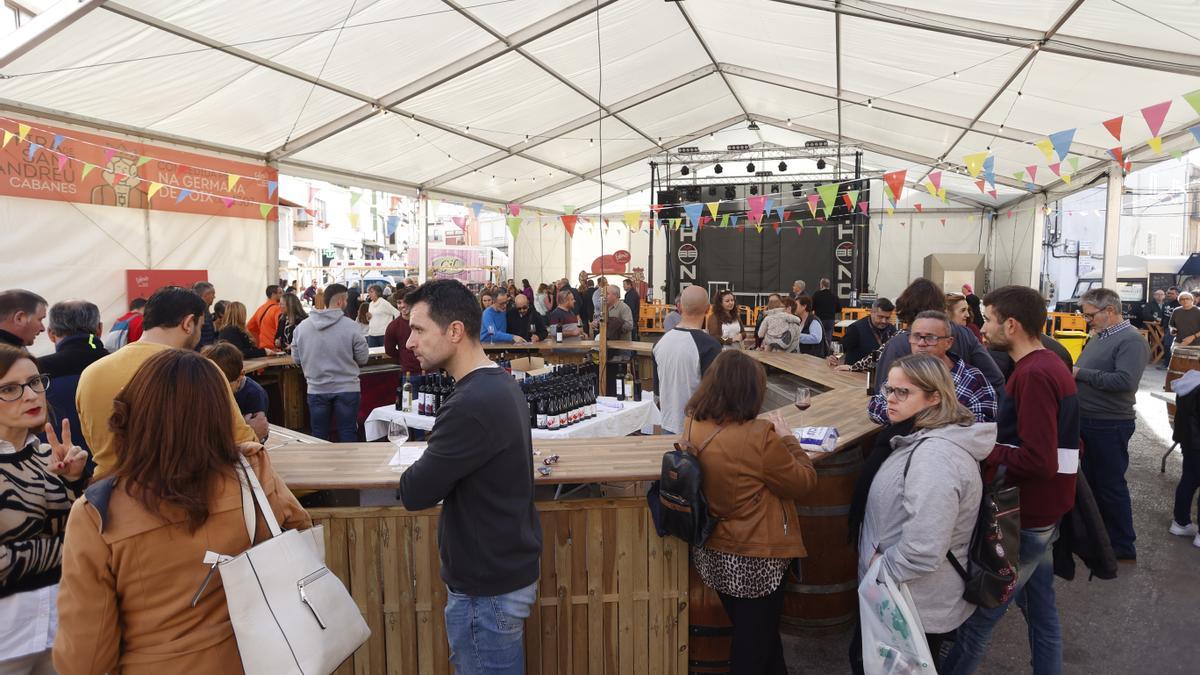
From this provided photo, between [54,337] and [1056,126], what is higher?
[1056,126]

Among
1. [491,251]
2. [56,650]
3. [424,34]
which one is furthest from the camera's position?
[491,251]

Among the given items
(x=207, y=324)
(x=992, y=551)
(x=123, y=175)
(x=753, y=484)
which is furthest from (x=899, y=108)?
(x=123, y=175)

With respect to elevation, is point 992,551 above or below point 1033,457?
below

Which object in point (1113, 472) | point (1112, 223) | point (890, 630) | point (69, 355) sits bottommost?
point (1113, 472)

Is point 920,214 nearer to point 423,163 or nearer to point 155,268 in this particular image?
point 423,163

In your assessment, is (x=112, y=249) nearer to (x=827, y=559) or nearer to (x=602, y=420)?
(x=602, y=420)

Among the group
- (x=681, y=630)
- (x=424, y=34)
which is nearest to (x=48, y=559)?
(x=681, y=630)

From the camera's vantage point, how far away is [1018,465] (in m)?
2.16

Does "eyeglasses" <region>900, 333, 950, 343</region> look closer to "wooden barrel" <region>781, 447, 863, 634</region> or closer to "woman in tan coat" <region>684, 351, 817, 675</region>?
"wooden barrel" <region>781, 447, 863, 634</region>

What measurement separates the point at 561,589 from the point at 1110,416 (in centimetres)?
334

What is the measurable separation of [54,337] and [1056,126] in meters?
11.4

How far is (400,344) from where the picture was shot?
595 cm

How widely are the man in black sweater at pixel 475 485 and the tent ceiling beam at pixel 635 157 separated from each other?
1422cm

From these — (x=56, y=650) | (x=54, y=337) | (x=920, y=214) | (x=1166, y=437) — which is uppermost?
(x=920, y=214)
